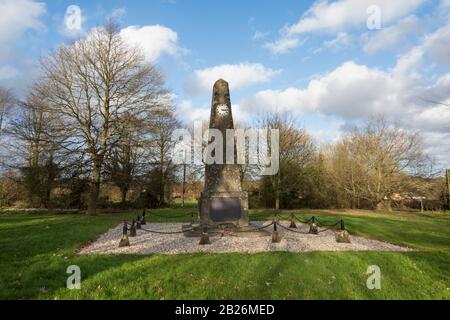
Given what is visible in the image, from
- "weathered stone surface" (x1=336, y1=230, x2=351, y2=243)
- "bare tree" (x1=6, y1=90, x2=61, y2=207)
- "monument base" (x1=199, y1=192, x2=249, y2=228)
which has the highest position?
"bare tree" (x1=6, y1=90, x2=61, y2=207)

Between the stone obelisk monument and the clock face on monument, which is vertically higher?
the clock face on monument

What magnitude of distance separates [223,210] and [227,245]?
2676mm

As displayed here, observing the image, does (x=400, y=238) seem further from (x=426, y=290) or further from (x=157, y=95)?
(x=157, y=95)

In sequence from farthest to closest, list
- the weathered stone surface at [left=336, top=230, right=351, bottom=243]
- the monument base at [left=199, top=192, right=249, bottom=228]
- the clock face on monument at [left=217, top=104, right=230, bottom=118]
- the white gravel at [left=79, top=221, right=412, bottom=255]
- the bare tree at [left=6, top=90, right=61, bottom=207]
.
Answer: the bare tree at [left=6, top=90, right=61, bottom=207] < the clock face on monument at [left=217, top=104, right=230, bottom=118] < the monument base at [left=199, top=192, right=249, bottom=228] < the weathered stone surface at [left=336, top=230, right=351, bottom=243] < the white gravel at [left=79, top=221, right=412, bottom=255]

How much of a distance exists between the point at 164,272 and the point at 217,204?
617 centimetres

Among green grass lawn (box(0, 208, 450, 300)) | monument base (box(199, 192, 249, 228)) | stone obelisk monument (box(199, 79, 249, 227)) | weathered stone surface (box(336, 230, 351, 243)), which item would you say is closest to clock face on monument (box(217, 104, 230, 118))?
stone obelisk monument (box(199, 79, 249, 227))

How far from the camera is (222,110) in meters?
14.0

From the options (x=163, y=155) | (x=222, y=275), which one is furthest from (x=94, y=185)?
(x=222, y=275)

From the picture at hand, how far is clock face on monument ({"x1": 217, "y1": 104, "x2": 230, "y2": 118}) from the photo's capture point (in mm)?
13921

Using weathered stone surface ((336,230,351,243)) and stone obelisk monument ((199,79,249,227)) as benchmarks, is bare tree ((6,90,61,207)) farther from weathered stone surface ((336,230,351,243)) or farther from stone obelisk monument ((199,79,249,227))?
weathered stone surface ((336,230,351,243))

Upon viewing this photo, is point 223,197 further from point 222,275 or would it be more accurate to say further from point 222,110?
point 222,275

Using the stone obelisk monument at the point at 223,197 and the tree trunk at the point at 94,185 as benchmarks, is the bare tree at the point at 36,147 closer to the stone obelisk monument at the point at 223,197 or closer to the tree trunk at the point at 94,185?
the tree trunk at the point at 94,185

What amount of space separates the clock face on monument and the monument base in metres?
3.55

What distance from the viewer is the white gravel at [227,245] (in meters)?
9.54
